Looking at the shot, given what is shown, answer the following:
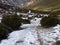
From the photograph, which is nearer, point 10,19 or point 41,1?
point 10,19

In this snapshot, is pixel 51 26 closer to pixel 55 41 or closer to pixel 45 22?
pixel 45 22

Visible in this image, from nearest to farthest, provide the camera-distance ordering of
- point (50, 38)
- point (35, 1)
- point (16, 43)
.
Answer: point (16, 43) → point (50, 38) → point (35, 1)

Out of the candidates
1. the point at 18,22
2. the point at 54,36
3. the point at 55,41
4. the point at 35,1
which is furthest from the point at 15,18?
the point at 35,1

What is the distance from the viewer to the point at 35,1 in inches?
6934

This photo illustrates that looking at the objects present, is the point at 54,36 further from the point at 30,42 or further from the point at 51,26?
the point at 51,26

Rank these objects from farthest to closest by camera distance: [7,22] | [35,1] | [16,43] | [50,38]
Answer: [35,1], [7,22], [50,38], [16,43]

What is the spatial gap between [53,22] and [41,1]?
494 ft

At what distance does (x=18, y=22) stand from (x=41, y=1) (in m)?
151

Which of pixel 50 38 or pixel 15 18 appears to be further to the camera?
pixel 15 18

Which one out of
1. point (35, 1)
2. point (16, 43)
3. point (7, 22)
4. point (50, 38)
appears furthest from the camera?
point (35, 1)

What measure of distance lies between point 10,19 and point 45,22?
11.7 feet

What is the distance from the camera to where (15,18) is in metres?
27.1

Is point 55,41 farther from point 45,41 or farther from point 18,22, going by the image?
point 18,22

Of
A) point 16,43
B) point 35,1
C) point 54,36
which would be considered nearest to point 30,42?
point 16,43
